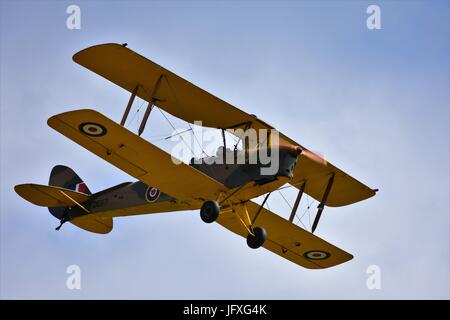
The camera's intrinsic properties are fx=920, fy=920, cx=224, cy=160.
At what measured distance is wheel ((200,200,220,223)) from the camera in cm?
1564

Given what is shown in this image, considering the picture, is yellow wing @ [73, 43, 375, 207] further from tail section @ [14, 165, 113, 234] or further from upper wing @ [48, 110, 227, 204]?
tail section @ [14, 165, 113, 234]

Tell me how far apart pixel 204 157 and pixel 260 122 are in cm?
118

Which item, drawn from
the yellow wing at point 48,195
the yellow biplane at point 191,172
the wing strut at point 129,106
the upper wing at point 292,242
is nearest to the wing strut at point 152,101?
the yellow biplane at point 191,172

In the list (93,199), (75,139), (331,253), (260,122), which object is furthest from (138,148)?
(331,253)

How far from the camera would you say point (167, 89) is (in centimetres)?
1630

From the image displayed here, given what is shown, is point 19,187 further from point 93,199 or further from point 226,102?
point 226,102

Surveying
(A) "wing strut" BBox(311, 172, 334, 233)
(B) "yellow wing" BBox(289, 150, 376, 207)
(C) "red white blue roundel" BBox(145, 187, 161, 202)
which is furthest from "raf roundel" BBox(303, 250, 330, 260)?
(C) "red white blue roundel" BBox(145, 187, 161, 202)

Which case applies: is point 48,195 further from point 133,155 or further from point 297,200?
point 297,200

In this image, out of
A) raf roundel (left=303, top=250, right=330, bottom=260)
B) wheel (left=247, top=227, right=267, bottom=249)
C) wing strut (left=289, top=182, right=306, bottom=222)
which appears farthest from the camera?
raf roundel (left=303, top=250, right=330, bottom=260)

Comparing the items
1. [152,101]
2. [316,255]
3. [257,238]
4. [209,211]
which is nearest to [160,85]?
[152,101]

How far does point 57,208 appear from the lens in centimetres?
1906

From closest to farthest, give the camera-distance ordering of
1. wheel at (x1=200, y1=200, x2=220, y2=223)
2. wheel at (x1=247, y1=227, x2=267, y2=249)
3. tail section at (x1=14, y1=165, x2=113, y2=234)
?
wheel at (x1=200, y1=200, x2=220, y2=223) → wheel at (x1=247, y1=227, x2=267, y2=249) → tail section at (x1=14, y1=165, x2=113, y2=234)

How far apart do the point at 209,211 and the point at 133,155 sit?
161cm

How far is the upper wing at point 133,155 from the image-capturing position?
14883 millimetres
